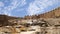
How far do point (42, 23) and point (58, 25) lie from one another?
119 cm

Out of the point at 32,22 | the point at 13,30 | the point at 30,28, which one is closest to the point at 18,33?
the point at 13,30

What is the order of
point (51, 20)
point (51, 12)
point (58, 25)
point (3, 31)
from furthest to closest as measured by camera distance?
point (51, 12)
point (51, 20)
point (58, 25)
point (3, 31)

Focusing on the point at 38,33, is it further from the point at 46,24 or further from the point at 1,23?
the point at 1,23

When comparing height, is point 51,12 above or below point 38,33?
above

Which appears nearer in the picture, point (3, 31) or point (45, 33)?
point (3, 31)

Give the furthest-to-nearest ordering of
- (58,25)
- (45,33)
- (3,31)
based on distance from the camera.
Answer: (58,25), (45,33), (3,31)

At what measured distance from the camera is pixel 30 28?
1265 centimetres

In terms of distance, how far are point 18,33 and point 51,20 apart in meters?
3.62

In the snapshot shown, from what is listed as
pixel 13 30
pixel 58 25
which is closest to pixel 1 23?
pixel 13 30

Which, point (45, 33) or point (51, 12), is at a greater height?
point (51, 12)

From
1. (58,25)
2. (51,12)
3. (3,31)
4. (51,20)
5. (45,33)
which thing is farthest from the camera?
(51,12)

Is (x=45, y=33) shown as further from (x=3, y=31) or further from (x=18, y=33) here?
(x=3, y=31)

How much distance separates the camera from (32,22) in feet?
45.9

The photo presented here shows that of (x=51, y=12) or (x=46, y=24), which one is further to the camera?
(x=51, y=12)
